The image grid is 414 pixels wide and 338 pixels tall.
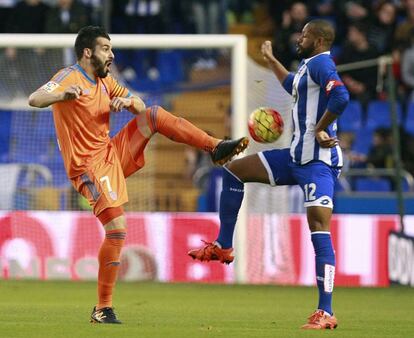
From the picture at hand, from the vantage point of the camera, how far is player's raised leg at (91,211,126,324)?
8.94 metres

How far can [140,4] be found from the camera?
66.7ft

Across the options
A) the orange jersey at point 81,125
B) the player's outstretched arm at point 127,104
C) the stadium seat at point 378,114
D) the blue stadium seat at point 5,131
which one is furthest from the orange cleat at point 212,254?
the stadium seat at point 378,114

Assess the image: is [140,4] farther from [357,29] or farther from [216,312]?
[216,312]

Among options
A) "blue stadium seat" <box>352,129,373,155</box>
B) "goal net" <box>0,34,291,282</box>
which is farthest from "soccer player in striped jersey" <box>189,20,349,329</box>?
"blue stadium seat" <box>352,129,373,155</box>

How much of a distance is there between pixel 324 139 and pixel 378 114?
10119 mm

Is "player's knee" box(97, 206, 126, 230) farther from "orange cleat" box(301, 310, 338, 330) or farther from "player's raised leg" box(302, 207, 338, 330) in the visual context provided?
"orange cleat" box(301, 310, 338, 330)

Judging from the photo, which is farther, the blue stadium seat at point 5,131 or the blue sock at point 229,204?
the blue stadium seat at point 5,131

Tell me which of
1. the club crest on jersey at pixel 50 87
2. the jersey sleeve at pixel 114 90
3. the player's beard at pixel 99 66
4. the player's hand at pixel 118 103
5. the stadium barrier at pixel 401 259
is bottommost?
the stadium barrier at pixel 401 259

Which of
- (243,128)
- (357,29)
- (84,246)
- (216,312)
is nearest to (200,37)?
(243,128)

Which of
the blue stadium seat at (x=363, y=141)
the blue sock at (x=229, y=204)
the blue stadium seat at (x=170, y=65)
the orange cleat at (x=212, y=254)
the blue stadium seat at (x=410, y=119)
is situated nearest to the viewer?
the orange cleat at (x=212, y=254)

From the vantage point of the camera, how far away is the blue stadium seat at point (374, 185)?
58.2 ft

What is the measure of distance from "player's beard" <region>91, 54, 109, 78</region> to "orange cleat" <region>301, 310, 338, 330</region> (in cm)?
243

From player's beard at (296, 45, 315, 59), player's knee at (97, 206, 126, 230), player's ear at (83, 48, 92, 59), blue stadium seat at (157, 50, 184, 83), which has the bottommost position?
player's knee at (97, 206, 126, 230)

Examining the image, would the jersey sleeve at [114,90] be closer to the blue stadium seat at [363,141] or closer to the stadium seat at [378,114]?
the blue stadium seat at [363,141]
